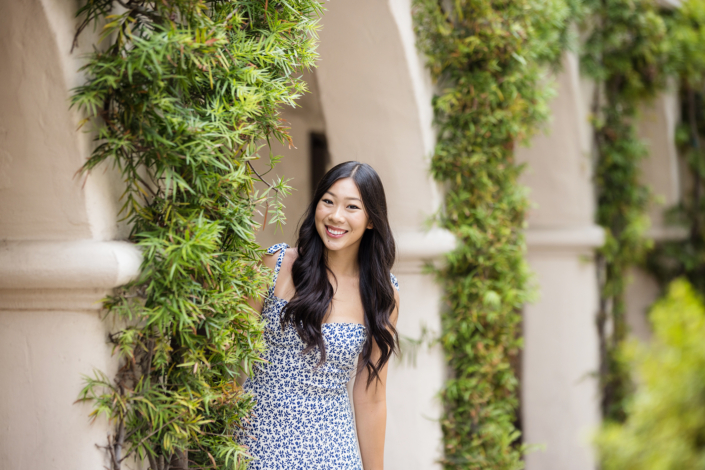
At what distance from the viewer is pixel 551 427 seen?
4.04 meters

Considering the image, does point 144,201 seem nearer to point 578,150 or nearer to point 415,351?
point 415,351

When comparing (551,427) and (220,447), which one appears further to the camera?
(551,427)

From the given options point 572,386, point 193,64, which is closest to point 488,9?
point 193,64

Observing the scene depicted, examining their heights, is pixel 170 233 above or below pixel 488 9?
below

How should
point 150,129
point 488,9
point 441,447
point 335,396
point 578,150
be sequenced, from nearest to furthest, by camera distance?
point 150,129 < point 335,396 < point 488,9 < point 441,447 < point 578,150

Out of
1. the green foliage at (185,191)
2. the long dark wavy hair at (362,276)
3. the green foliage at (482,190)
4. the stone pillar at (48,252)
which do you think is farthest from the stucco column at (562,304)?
the stone pillar at (48,252)

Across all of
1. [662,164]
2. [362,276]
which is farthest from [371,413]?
[662,164]

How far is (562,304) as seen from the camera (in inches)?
159

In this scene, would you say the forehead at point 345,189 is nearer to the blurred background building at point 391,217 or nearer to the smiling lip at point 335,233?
the smiling lip at point 335,233

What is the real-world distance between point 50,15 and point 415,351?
1.93 metres

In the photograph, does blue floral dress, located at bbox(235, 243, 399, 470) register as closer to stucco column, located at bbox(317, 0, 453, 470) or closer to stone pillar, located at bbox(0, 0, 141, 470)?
stone pillar, located at bbox(0, 0, 141, 470)

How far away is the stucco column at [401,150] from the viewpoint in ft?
8.18

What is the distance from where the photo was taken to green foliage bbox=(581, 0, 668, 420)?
3857 millimetres

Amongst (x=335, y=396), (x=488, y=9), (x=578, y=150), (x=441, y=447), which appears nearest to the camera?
(x=335, y=396)
